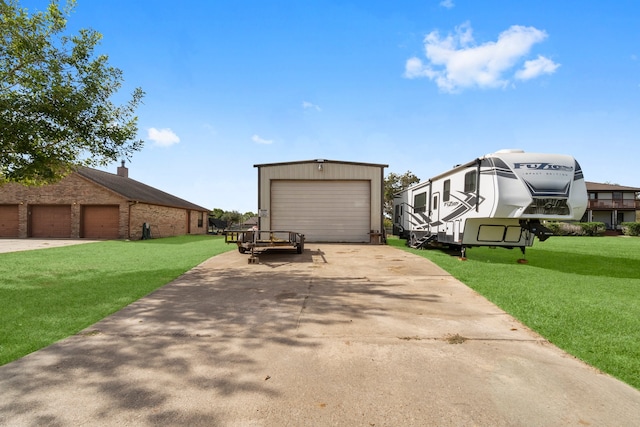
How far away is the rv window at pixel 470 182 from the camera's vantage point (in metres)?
10.9

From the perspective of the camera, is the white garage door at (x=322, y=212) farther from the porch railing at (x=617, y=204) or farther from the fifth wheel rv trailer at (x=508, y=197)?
the porch railing at (x=617, y=204)

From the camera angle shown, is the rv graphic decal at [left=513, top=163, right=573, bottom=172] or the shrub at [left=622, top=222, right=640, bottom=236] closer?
the rv graphic decal at [left=513, top=163, right=573, bottom=172]

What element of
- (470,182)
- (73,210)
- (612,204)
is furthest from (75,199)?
(612,204)

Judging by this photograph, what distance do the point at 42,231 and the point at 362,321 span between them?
28.3 metres

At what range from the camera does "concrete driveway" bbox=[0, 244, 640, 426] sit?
2.58 metres

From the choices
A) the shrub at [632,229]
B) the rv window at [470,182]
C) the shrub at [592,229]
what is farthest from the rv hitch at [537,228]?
the shrub at [632,229]

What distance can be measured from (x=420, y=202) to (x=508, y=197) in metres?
6.66

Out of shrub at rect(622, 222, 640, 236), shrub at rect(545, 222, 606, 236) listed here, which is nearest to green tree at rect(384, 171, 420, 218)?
shrub at rect(545, 222, 606, 236)

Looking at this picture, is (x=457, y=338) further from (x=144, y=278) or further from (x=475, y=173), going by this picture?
(x=475, y=173)

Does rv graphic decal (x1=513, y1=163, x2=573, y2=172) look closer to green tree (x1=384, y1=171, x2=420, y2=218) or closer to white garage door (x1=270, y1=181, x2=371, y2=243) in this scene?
white garage door (x1=270, y1=181, x2=371, y2=243)

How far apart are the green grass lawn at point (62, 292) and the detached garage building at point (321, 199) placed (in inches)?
276

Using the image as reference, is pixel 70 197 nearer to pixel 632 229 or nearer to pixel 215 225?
pixel 215 225

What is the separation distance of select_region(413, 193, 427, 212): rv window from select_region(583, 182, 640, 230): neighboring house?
36.6m

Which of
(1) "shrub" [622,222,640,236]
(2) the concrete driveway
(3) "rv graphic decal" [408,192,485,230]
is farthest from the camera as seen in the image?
(1) "shrub" [622,222,640,236]
